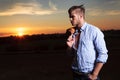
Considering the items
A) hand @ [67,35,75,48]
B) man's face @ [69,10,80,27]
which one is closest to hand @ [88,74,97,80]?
hand @ [67,35,75,48]

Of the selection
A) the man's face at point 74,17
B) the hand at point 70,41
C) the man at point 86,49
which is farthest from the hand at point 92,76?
the man's face at point 74,17

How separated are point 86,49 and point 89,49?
0.04 metres

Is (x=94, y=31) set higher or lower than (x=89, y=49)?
higher

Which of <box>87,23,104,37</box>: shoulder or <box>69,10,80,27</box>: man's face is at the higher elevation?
<box>69,10,80,27</box>: man's face

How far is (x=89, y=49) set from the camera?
4156mm

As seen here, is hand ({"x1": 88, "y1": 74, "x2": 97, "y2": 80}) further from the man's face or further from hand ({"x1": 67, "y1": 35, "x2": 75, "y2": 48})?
the man's face

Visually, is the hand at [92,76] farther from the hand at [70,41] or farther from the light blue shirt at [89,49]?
the hand at [70,41]

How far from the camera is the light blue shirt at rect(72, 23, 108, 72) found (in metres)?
4.11

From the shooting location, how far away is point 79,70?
425 centimetres

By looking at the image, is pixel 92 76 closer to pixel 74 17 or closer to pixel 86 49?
pixel 86 49

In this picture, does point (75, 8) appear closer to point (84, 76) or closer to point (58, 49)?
point (84, 76)

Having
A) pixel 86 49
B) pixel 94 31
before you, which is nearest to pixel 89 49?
pixel 86 49

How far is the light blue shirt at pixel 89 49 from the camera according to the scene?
162 inches

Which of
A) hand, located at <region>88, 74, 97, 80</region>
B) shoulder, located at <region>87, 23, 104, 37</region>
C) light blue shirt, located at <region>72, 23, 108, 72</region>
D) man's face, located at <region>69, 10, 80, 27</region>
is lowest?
hand, located at <region>88, 74, 97, 80</region>
